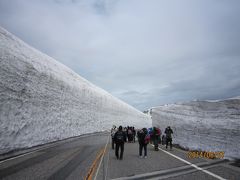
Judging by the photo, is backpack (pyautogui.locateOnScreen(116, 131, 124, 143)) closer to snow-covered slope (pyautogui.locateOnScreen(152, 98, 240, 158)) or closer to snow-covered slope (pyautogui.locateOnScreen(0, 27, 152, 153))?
snow-covered slope (pyautogui.locateOnScreen(152, 98, 240, 158))

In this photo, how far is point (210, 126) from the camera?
13.5 m

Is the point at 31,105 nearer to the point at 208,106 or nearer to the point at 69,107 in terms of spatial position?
the point at 69,107

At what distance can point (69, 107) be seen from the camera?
25.8m

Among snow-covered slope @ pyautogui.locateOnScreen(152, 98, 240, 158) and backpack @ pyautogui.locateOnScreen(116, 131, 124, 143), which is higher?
snow-covered slope @ pyautogui.locateOnScreen(152, 98, 240, 158)

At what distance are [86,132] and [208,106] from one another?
22.8 m

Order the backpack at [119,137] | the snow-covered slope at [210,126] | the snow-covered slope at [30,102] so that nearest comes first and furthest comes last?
the backpack at [119,137]
the snow-covered slope at [210,126]
the snow-covered slope at [30,102]

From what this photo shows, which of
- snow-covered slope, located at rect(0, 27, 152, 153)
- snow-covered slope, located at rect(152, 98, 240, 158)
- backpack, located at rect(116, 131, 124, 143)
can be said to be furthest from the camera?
snow-covered slope, located at rect(0, 27, 152, 153)

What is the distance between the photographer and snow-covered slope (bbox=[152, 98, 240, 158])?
36.4 feet

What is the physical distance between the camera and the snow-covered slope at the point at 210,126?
1110 cm

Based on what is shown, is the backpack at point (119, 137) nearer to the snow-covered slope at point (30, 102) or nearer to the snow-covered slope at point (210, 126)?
the snow-covered slope at point (210, 126)

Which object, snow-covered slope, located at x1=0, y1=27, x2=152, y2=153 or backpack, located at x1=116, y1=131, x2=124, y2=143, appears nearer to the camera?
backpack, located at x1=116, y1=131, x2=124, y2=143

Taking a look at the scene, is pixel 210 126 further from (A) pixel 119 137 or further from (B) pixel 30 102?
(B) pixel 30 102

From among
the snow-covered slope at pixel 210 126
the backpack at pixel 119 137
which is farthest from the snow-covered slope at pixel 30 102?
the snow-covered slope at pixel 210 126

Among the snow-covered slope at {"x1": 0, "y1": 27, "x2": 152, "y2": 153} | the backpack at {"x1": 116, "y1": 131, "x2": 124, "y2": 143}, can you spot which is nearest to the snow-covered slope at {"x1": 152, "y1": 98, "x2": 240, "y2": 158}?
the backpack at {"x1": 116, "y1": 131, "x2": 124, "y2": 143}
